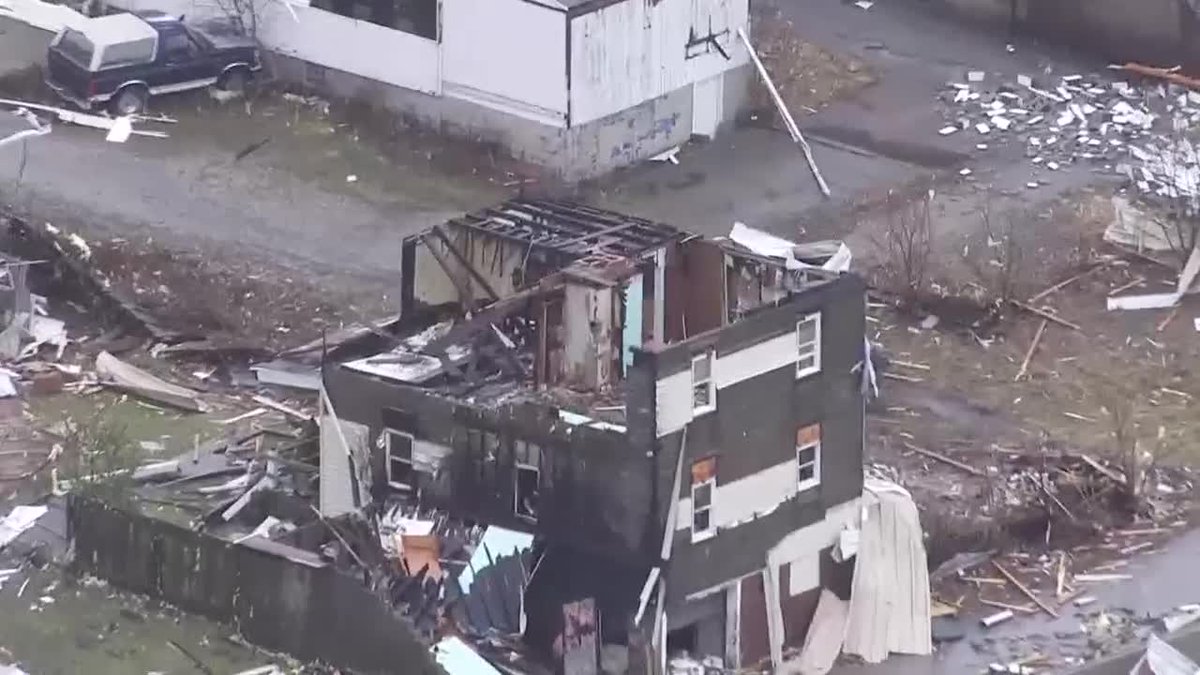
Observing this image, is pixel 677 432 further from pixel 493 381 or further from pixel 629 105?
pixel 629 105

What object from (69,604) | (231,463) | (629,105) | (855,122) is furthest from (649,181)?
(69,604)

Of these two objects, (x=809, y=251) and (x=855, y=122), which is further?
(x=855, y=122)

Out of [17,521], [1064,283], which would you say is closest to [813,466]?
[17,521]

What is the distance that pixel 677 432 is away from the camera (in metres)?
27.9

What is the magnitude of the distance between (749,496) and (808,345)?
64.1 inches

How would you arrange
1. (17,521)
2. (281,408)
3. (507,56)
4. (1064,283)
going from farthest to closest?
(507,56), (1064,283), (281,408), (17,521)

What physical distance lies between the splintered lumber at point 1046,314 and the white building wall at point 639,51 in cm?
717

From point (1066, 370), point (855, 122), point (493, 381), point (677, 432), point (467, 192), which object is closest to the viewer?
point (677, 432)

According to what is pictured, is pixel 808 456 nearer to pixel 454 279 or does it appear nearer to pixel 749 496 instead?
pixel 749 496

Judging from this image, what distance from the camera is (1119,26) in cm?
4744

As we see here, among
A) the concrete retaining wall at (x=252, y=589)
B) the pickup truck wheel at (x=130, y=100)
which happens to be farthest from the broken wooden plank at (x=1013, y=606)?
the pickup truck wheel at (x=130, y=100)

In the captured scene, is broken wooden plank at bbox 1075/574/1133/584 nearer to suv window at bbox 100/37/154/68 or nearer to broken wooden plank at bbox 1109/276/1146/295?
broken wooden plank at bbox 1109/276/1146/295

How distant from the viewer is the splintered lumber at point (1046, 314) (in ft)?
125

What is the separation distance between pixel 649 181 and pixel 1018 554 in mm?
12177
